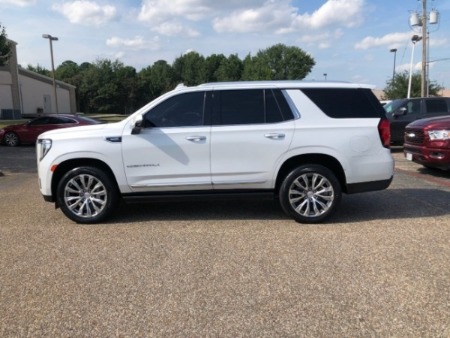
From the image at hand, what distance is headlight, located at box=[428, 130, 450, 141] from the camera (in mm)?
9638

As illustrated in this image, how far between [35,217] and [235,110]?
3.29 meters

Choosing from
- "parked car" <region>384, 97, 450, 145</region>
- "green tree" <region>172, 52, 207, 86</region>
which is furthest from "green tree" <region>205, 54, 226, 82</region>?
"parked car" <region>384, 97, 450, 145</region>

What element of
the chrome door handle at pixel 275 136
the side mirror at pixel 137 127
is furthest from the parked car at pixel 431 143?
the side mirror at pixel 137 127

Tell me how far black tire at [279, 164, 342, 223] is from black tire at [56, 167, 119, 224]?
230cm

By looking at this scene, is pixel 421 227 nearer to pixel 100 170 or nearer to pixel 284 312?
pixel 284 312

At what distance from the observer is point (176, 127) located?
241 inches

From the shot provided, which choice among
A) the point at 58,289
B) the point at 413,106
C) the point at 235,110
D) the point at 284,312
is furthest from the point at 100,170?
the point at 413,106

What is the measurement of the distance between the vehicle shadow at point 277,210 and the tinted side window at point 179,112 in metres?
1.34

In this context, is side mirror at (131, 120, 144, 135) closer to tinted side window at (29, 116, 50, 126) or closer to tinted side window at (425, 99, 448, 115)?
tinted side window at (425, 99, 448, 115)

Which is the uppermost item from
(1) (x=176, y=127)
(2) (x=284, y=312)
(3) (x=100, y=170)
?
(1) (x=176, y=127)

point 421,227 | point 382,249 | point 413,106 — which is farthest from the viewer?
point 413,106

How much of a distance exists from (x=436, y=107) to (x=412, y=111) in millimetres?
853

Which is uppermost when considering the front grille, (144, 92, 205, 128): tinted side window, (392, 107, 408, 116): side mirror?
(144, 92, 205, 128): tinted side window

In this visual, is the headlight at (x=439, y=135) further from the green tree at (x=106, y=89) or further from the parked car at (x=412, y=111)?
the green tree at (x=106, y=89)
